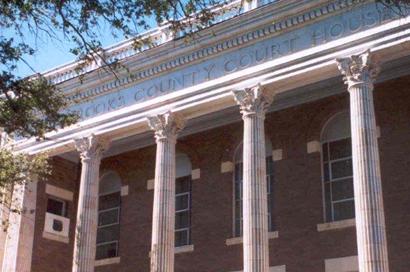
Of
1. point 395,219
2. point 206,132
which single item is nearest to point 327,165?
point 395,219

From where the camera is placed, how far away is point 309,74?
2031cm

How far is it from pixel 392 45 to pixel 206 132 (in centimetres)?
984

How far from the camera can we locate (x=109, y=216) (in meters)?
29.2

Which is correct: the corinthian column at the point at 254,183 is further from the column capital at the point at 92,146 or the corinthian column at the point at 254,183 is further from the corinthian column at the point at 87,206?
the corinthian column at the point at 87,206

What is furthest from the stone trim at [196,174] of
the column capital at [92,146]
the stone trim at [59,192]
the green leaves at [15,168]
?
the green leaves at [15,168]

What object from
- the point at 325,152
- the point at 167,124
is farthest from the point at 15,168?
the point at 325,152

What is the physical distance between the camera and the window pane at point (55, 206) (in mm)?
29391

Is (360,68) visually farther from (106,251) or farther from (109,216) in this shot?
(106,251)

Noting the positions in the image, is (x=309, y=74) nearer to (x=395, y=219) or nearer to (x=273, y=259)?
(x=395, y=219)

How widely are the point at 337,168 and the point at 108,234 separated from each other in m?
10.5

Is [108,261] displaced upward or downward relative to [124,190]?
downward

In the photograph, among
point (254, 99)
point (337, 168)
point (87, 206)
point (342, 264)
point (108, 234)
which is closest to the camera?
point (254, 99)

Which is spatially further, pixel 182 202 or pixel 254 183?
pixel 182 202

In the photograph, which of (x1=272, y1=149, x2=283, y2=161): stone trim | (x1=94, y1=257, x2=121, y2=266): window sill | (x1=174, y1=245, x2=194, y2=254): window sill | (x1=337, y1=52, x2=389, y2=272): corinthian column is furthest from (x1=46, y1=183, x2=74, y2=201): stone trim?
(x1=337, y1=52, x2=389, y2=272): corinthian column
